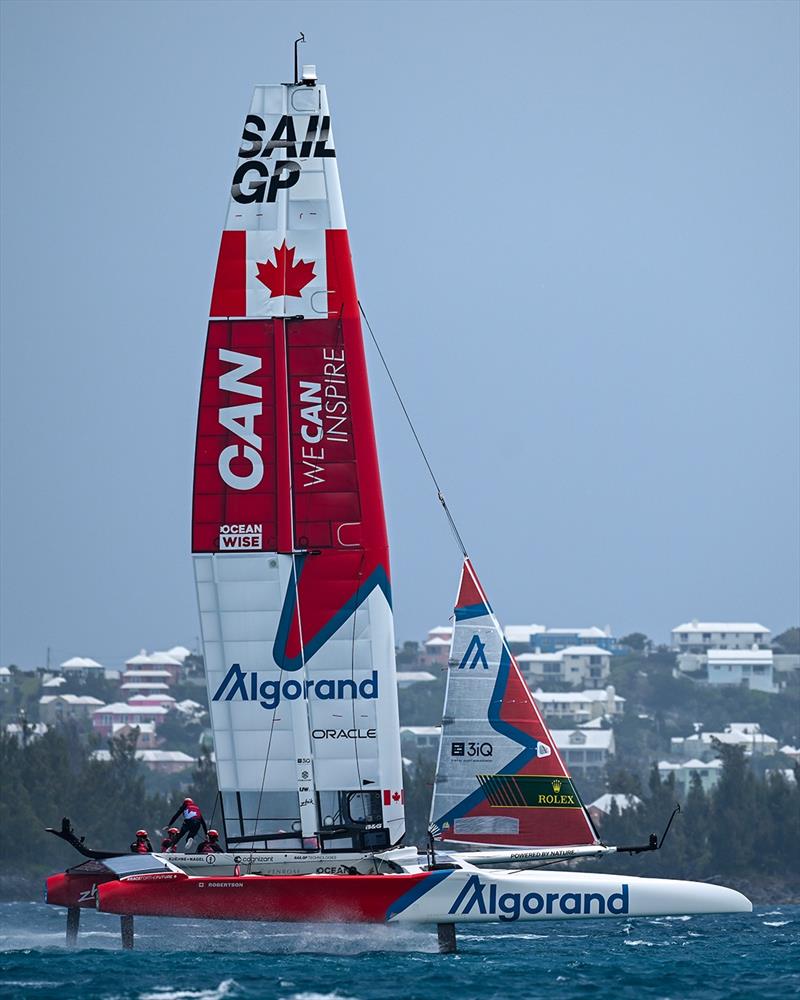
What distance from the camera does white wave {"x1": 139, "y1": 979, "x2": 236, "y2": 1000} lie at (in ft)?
79.7

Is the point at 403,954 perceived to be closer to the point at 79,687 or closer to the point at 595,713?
the point at 595,713

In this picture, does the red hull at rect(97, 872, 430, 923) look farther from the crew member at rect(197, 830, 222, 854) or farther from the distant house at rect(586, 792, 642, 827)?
the distant house at rect(586, 792, 642, 827)

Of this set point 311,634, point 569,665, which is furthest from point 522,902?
point 569,665

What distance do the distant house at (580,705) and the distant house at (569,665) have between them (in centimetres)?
2095

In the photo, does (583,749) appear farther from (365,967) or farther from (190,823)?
(365,967)

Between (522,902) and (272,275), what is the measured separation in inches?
396

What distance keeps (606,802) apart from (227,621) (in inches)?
3100

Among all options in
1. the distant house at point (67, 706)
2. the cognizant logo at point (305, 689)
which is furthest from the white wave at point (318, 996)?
the distant house at point (67, 706)

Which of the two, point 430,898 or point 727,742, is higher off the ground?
point 727,742

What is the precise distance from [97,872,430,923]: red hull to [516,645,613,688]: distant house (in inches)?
6400

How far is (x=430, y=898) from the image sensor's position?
28.6m

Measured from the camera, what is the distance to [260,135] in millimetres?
30953

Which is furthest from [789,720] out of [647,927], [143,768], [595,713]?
[647,927]

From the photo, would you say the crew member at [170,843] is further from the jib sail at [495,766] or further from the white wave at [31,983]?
the jib sail at [495,766]
